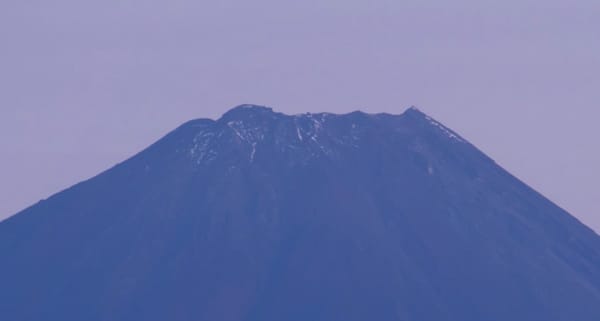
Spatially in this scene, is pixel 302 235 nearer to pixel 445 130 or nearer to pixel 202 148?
pixel 202 148

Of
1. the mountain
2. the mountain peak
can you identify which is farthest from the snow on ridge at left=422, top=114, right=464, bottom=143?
the mountain peak

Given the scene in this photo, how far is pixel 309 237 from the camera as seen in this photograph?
378 feet

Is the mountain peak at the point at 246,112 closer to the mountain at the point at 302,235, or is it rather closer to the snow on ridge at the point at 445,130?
the mountain at the point at 302,235

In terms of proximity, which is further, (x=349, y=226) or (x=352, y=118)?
(x=352, y=118)

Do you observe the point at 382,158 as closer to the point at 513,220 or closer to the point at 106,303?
the point at 513,220

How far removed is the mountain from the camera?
110 metres

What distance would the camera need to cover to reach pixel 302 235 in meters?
115

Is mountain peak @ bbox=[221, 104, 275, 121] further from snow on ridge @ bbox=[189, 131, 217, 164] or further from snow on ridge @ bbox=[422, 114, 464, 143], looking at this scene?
snow on ridge @ bbox=[422, 114, 464, 143]

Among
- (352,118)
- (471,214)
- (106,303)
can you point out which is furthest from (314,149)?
(106,303)

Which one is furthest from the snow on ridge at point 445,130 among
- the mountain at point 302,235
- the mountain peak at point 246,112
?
the mountain peak at point 246,112

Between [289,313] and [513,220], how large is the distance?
18934mm

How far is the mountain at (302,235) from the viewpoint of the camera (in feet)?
362

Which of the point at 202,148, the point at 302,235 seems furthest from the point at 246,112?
the point at 302,235

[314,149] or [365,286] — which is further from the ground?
[314,149]
